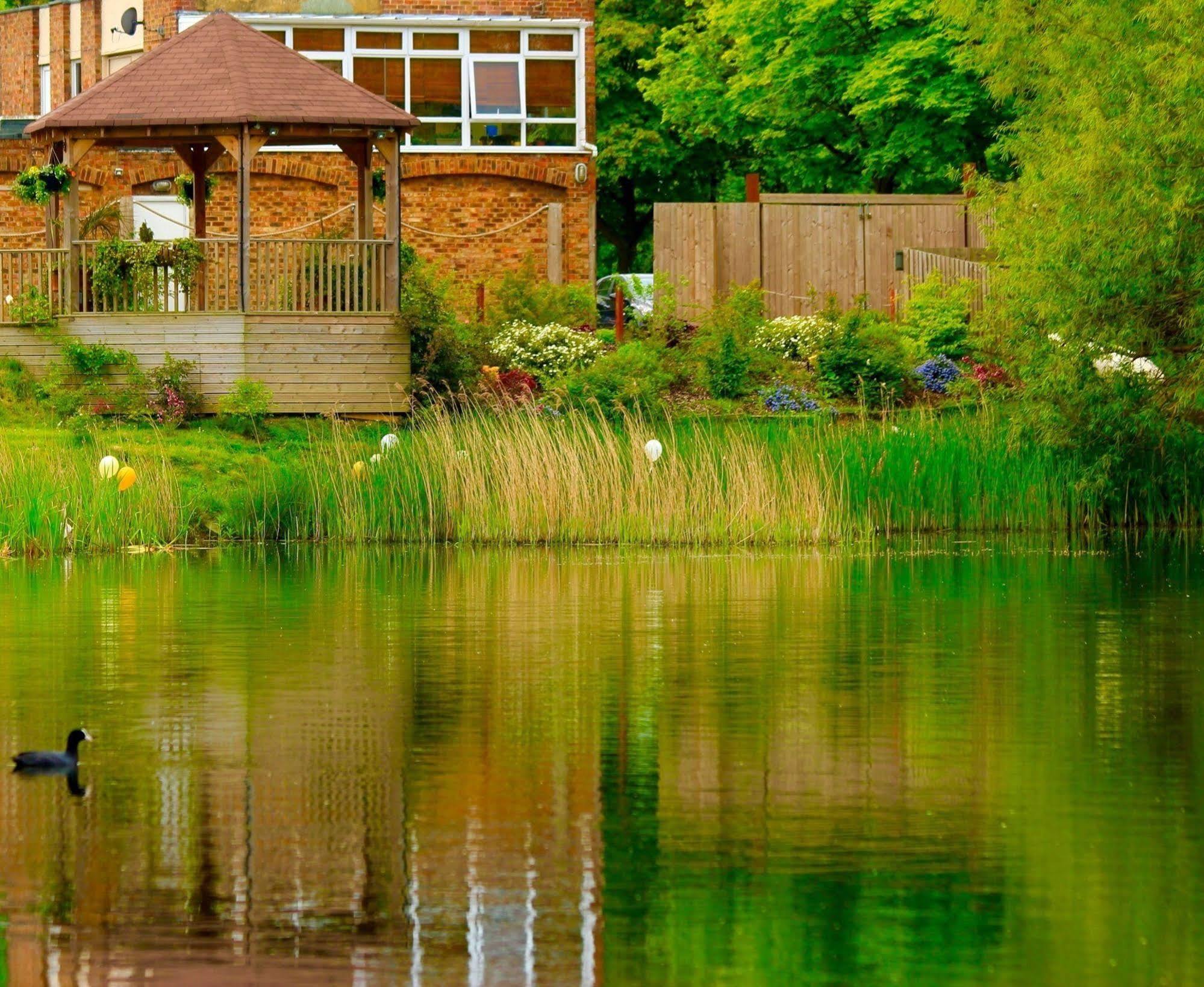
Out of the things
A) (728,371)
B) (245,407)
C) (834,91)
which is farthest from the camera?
(834,91)

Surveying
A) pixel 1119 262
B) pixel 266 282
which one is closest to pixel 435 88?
pixel 266 282

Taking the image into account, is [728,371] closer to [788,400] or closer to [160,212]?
[788,400]

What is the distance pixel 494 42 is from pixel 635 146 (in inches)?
489

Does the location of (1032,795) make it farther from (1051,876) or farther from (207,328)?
(207,328)

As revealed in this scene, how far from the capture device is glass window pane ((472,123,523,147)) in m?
44.0

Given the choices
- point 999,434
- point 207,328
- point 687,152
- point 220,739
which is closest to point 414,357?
point 207,328

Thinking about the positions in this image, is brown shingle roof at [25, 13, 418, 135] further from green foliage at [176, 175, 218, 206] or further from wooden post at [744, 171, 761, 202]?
wooden post at [744, 171, 761, 202]

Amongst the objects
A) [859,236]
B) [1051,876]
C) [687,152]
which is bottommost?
[1051,876]

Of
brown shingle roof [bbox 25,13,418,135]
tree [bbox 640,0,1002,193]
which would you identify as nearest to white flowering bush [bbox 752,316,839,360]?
brown shingle roof [bbox 25,13,418,135]

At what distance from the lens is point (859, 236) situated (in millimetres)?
36969

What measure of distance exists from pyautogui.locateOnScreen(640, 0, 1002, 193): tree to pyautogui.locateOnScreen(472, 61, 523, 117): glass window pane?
5.89 meters

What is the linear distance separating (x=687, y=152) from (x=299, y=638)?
139 feet

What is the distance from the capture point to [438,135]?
1737 inches

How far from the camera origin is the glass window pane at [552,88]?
44375 mm
